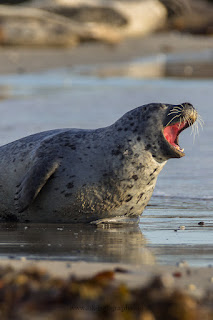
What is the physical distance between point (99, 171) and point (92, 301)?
270cm

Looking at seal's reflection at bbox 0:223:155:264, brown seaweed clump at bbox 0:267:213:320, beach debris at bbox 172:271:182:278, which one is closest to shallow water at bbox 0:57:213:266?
seal's reflection at bbox 0:223:155:264

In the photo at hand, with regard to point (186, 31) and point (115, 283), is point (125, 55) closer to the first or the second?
point (186, 31)

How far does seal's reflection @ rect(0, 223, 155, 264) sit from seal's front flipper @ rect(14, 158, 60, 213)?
0.20 metres

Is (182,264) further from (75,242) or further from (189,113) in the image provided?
(189,113)

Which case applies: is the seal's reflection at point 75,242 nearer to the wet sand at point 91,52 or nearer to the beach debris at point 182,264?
the beach debris at point 182,264

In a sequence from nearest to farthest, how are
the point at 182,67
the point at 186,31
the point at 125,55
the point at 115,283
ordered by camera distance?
the point at 115,283 < the point at 182,67 < the point at 125,55 < the point at 186,31

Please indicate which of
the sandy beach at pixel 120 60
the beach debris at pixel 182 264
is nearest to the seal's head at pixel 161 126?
the beach debris at pixel 182 264

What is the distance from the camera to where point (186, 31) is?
107ft

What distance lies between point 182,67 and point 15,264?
18490 millimetres

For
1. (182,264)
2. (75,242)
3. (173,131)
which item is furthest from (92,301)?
(173,131)

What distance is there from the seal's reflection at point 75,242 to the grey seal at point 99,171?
0.45ft

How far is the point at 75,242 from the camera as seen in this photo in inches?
211

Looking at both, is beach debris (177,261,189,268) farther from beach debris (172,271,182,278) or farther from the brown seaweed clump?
the brown seaweed clump

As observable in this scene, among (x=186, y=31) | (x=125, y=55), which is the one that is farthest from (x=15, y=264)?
(x=186, y=31)
